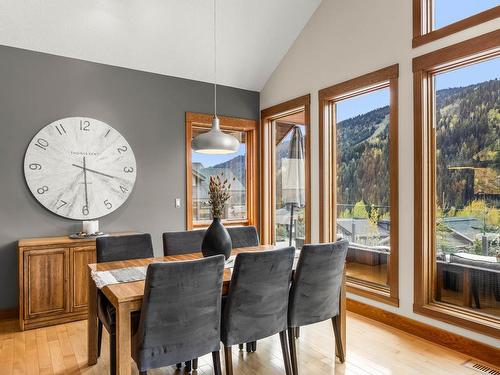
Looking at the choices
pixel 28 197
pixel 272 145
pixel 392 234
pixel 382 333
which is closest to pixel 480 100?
pixel 392 234

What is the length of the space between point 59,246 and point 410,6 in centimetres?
401

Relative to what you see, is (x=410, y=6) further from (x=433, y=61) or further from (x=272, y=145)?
(x=272, y=145)

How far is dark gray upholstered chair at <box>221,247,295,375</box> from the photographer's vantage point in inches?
85.4

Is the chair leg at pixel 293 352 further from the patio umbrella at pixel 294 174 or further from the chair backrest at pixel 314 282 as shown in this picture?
the patio umbrella at pixel 294 174

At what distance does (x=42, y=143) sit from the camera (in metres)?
3.81

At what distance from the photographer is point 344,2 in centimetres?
392

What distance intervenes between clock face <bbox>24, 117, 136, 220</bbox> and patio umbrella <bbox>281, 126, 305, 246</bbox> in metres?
2.02

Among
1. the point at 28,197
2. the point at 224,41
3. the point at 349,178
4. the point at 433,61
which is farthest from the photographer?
the point at 224,41

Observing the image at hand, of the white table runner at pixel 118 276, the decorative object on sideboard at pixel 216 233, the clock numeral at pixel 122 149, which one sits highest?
the clock numeral at pixel 122 149

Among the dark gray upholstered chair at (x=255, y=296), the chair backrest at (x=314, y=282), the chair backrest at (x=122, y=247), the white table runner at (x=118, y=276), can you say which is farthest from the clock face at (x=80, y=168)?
the chair backrest at (x=314, y=282)

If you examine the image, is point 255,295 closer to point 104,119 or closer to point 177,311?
point 177,311

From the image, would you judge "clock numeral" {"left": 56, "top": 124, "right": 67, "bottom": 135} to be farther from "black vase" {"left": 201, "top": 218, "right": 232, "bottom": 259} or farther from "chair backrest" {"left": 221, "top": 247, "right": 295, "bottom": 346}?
"chair backrest" {"left": 221, "top": 247, "right": 295, "bottom": 346}

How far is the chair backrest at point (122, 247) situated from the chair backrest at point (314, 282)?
54.9 inches

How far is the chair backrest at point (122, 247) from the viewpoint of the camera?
2.97m
